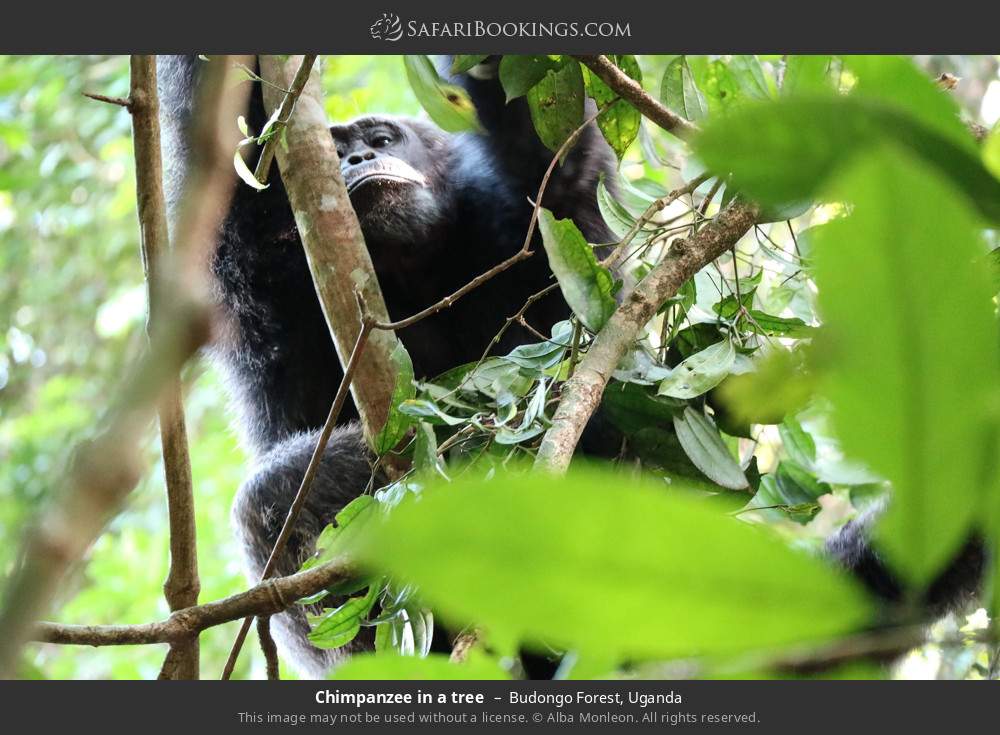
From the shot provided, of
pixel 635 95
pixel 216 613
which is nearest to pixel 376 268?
pixel 635 95

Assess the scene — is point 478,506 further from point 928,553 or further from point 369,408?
point 369,408

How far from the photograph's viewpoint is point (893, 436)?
0.37m

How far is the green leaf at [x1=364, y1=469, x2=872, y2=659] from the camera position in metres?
0.35

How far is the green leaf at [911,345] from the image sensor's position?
36cm

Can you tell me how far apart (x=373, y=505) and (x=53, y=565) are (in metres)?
1.18

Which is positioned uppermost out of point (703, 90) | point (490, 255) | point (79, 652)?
point (703, 90)

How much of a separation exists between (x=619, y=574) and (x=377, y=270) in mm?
2604
